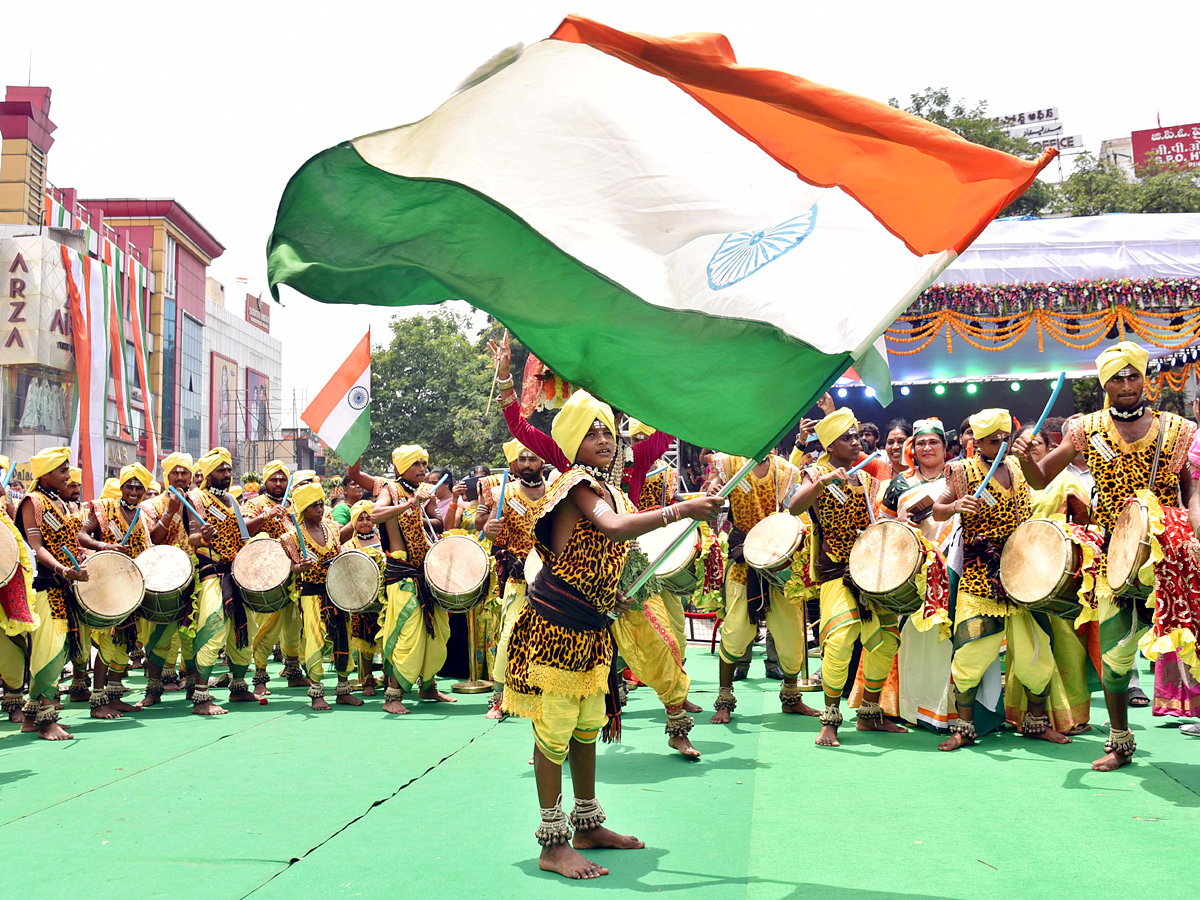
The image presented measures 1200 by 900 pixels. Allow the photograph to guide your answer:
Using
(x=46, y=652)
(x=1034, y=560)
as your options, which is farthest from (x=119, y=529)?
(x=1034, y=560)

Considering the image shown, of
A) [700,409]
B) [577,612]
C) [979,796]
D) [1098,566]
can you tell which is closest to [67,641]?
[577,612]

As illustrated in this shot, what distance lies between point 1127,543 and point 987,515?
→ 3.95 feet

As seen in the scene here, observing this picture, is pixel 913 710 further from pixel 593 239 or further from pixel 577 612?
pixel 593 239

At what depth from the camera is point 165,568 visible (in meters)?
9.42

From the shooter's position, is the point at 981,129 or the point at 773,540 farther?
the point at 981,129

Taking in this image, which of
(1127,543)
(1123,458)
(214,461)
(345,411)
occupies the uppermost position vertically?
(345,411)

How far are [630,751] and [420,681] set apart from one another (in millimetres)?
3040

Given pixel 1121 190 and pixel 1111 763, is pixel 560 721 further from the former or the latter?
pixel 1121 190

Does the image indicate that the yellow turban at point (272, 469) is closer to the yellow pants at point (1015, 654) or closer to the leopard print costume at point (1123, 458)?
the yellow pants at point (1015, 654)

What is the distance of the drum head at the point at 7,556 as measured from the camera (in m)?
7.47

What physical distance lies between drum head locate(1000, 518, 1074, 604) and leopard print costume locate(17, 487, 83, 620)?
287 inches

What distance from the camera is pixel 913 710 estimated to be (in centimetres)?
765

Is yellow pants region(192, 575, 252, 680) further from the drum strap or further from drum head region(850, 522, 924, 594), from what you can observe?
drum head region(850, 522, 924, 594)

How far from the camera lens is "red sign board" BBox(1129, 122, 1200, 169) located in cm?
5956
